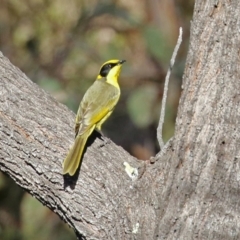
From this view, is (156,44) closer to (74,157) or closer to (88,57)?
(88,57)

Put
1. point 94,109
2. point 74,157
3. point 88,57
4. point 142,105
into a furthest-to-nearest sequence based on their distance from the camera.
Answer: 1. point 88,57
2. point 142,105
3. point 94,109
4. point 74,157

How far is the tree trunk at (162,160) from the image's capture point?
289 cm

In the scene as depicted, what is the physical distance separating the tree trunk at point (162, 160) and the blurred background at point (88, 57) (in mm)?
2231

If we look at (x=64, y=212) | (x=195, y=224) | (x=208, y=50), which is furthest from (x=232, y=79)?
(x=64, y=212)

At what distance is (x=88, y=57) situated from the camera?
283 inches

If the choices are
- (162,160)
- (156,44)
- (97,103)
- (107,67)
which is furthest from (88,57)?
(162,160)

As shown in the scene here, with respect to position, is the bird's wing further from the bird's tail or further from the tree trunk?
the tree trunk

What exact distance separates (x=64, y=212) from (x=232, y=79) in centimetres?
97

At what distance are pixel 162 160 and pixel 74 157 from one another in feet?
1.30

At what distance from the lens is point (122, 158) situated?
10.8ft

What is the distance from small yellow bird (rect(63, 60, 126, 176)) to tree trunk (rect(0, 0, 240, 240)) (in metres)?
0.07

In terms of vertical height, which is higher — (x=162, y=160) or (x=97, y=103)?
(x=97, y=103)

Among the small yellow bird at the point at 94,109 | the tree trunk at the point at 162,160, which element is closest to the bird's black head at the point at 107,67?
the small yellow bird at the point at 94,109

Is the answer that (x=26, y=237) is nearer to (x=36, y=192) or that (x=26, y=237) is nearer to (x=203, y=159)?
(x=36, y=192)
